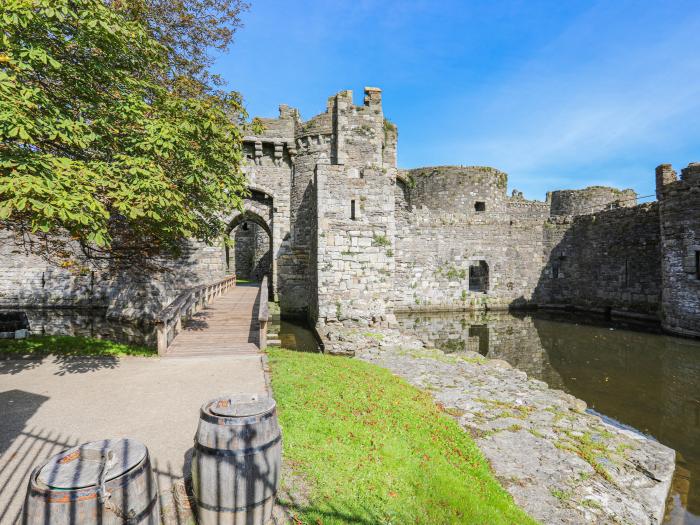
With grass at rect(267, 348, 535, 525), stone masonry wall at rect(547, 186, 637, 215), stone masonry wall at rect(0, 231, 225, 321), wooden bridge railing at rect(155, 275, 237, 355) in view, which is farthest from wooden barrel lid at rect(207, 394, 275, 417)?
stone masonry wall at rect(547, 186, 637, 215)

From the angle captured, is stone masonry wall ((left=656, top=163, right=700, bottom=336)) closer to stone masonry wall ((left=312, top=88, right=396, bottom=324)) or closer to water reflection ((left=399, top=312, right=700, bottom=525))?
water reflection ((left=399, top=312, right=700, bottom=525))

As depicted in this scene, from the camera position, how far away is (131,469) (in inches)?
91.5

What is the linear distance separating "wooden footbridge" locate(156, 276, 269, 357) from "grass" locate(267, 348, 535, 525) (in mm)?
2836

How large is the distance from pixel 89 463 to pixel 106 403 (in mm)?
3832

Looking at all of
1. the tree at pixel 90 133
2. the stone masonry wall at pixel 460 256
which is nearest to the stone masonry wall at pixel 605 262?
the stone masonry wall at pixel 460 256

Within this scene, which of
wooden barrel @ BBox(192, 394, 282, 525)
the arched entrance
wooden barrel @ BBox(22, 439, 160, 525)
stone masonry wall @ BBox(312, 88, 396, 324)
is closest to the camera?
wooden barrel @ BBox(22, 439, 160, 525)

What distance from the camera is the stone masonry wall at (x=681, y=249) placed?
1384 centimetres

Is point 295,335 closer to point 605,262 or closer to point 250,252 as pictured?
point 605,262

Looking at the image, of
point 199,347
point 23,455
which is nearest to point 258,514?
point 23,455

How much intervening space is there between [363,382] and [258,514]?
4.14 m

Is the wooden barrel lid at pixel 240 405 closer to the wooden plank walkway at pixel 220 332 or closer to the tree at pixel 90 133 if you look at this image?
the tree at pixel 90 133

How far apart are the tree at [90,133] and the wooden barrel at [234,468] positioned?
3072 mm

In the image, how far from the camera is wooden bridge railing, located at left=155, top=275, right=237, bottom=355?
8.69 m

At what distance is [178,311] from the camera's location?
33.8ft
